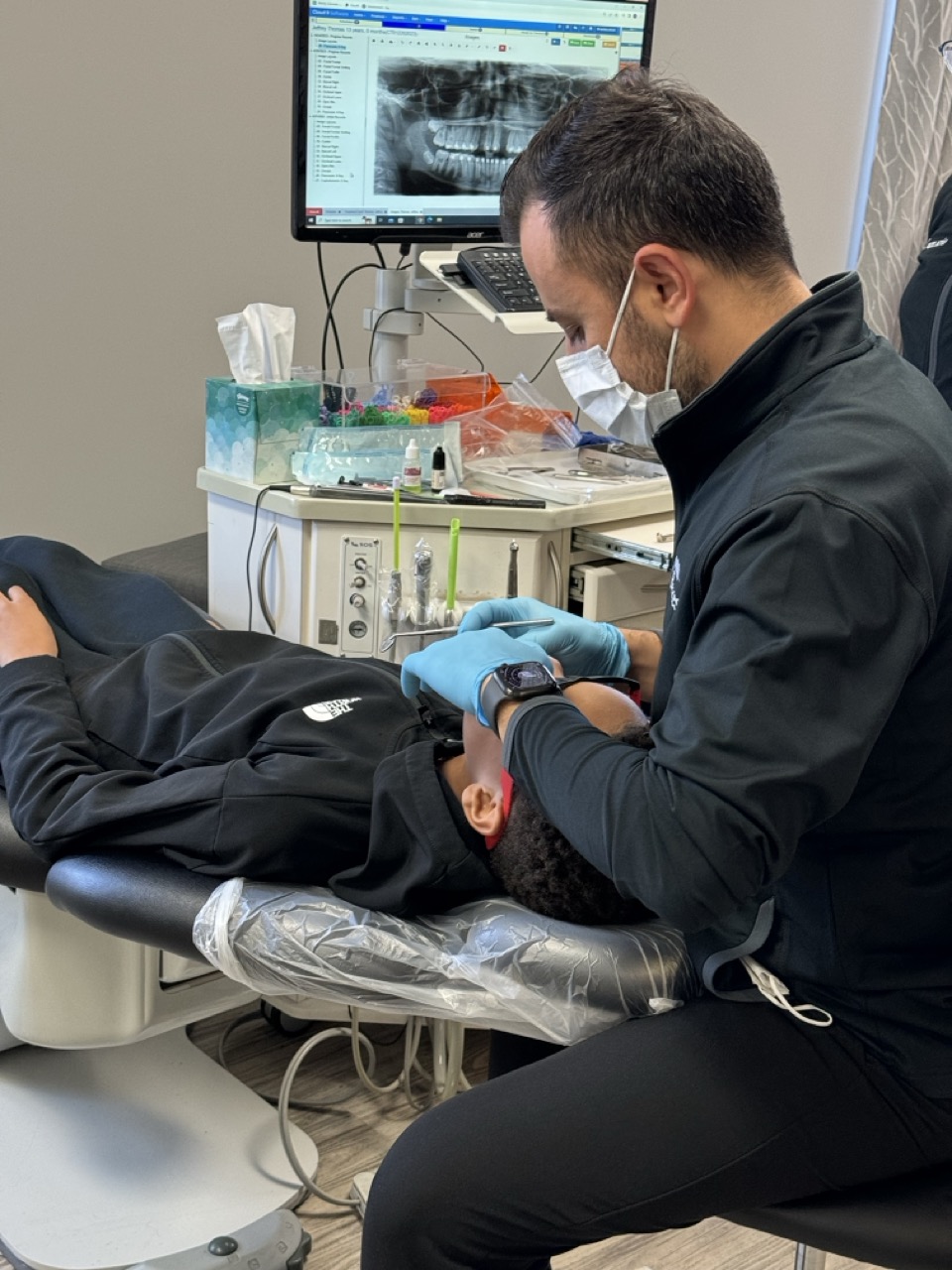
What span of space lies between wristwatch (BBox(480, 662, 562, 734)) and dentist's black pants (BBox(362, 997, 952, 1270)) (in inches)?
11.2

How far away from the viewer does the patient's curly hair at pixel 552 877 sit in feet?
3.81

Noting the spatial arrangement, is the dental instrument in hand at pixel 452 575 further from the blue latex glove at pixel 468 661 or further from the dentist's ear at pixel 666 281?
the dentist's ear at pixel 666 281

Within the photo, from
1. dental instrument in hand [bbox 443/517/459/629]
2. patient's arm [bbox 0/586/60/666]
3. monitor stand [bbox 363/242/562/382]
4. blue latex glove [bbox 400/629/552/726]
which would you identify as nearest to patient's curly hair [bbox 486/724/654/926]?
blue latex glove [bbox 400/629/552/726]

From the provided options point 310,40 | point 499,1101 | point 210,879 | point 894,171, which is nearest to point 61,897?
point 210,879


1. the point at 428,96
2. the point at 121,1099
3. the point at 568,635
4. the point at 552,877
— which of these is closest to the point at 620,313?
the point at 568,635

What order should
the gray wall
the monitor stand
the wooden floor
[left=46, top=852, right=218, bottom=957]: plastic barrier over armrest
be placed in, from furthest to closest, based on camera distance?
the gray wall → the monitor stand → the wooden floor → [left=46, top=852, right=218, bottom=957]: plastic barrier over armrest

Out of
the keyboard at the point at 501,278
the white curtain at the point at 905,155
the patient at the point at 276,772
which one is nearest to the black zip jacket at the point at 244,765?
the patient at the point at 276,772

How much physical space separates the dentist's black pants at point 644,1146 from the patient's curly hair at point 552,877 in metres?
0.18

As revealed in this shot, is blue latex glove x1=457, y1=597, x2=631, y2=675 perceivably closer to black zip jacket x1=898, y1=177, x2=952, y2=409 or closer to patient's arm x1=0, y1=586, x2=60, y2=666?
patient's arm x1=0, y1=586, x2=60, y2=666

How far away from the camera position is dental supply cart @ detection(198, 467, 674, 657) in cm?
183

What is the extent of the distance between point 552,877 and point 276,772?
32cm

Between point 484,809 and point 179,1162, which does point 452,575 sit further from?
point 179,1162

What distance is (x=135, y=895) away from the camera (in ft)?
3.97

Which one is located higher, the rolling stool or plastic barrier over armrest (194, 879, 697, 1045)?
plastic barrier over armrest (194, 879, 697, 1045)
